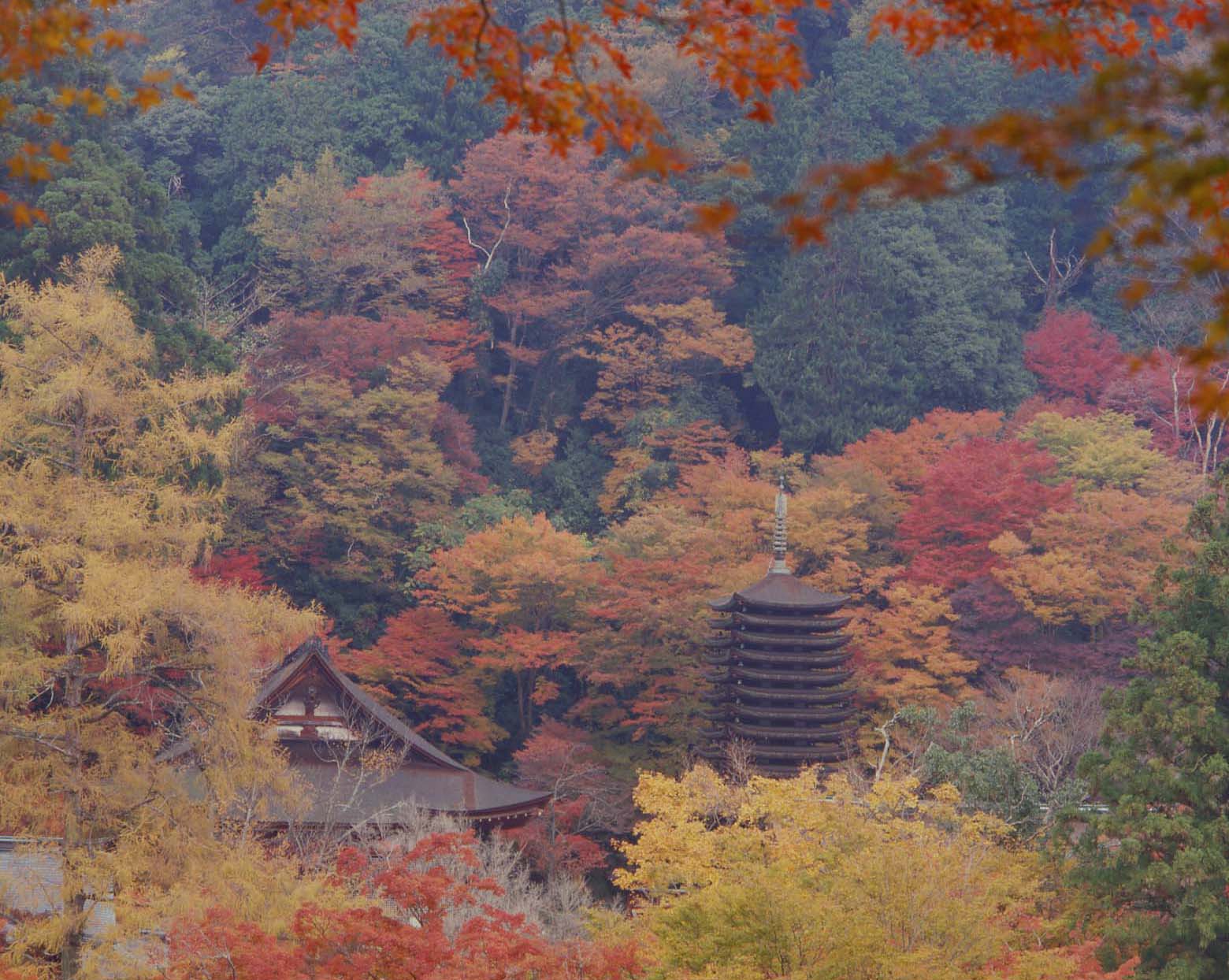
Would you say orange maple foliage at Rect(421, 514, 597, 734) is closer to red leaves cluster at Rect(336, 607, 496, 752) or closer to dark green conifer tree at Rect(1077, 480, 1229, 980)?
red leaves cluster at Rect(336, 607, 496, 752)

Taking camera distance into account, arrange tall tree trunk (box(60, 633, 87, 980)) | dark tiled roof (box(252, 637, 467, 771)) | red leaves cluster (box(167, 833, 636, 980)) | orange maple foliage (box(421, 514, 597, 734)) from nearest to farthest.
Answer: red leaves cluster (box(167, 833, 636, 980)) → tall tree trunk (box(60, 633, 87, 980)) → dark tiled roof (box(252, 637, 467, 771)) → orange maple foliage (box(421, 514, 597, 734))

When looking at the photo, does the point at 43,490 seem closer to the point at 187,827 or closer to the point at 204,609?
the point at 204,609

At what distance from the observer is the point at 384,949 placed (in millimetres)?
9172

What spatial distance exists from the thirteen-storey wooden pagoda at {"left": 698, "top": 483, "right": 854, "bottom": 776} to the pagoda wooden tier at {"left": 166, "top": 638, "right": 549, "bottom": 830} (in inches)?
110

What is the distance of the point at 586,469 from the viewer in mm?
29203

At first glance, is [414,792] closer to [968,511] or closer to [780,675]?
[780,675]

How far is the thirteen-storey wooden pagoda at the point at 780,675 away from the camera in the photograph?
20516mm

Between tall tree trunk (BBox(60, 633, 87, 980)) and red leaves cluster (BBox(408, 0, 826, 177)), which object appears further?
tall tree trunk (BBox(60, 633, 87, 980))

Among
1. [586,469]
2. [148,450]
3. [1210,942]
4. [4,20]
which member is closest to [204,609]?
[148,450]

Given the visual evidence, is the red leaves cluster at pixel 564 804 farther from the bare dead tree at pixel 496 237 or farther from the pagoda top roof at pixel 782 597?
the bare dead tree at pixel 496 237

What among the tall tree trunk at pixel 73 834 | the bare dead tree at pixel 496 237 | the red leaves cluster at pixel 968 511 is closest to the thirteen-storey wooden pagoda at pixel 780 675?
the red leaves cluster at pixel 968 511

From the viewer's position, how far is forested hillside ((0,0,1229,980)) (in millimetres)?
12133

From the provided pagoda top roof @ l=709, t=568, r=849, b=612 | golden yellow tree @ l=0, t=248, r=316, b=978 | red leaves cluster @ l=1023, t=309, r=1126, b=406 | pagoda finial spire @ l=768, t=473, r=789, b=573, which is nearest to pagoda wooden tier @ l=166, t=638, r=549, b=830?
pagoda top roof @ l=709, t=568, r=849, b=612

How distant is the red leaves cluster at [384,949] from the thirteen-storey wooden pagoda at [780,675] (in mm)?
10211
